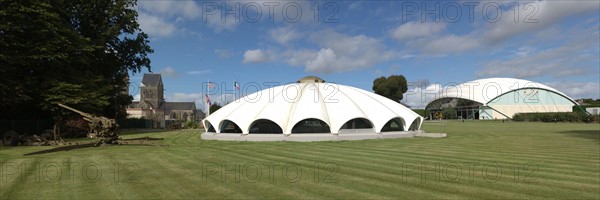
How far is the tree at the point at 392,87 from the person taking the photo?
9593 cm

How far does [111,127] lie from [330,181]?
53.1 feet

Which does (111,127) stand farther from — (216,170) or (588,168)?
(588,168)

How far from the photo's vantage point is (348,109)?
27750 millimetres

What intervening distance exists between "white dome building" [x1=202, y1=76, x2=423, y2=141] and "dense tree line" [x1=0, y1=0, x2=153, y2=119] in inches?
447

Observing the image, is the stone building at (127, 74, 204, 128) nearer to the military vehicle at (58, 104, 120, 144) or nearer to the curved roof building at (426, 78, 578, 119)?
the curved roof building at (426, 78, 578, 119)

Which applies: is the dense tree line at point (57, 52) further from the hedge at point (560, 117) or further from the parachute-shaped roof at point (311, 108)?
the hedge at point (560, 117)

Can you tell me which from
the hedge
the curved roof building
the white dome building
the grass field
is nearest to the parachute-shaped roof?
the white dome building

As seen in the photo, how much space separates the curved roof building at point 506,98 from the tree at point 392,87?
34.5 ft

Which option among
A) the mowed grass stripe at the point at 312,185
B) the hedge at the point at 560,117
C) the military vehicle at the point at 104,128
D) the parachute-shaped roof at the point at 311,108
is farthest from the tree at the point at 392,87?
the mowed grass stripe at the point at 312,185

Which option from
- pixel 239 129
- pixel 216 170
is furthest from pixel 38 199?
pixel 239 129

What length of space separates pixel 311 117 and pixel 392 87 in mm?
73706

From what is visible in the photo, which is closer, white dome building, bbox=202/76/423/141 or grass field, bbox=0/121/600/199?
grass field, bbox=0/121/600/199

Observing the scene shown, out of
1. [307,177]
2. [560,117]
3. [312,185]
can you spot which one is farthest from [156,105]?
[312,185]

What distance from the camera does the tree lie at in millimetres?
95925
